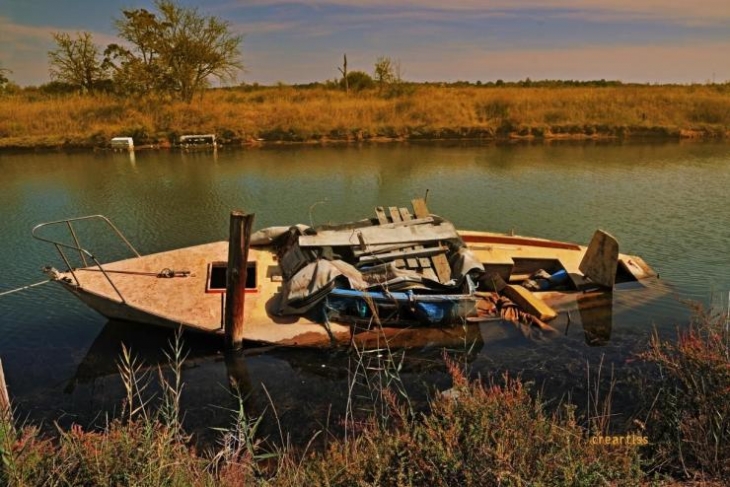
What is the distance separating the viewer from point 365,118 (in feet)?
132

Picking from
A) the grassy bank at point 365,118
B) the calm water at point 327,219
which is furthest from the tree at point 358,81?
the calm water at point 327,219

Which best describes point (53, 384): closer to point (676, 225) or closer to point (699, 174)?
point (676, 225)

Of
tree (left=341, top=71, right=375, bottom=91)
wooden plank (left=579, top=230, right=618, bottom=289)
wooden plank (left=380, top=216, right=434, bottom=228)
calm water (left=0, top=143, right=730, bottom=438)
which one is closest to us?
calm water (left=0, top=143, right=730, bottom=438)

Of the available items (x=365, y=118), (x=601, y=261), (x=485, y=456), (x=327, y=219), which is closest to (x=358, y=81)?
(x=365, y=118)

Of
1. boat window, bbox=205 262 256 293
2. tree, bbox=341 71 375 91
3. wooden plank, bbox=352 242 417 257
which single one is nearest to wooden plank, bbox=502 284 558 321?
wooden plank, bbox=352 242 417 257

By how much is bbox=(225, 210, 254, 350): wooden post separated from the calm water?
20.9 inches

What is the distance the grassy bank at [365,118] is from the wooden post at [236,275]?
29.5m

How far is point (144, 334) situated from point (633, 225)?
14.2 meters

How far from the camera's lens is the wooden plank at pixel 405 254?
10.1m

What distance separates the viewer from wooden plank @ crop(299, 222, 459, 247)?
33.7ft

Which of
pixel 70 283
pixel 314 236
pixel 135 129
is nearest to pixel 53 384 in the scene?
pixel 70 283

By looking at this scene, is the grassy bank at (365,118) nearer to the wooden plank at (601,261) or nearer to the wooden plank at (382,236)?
the wooden plank at (601,261)

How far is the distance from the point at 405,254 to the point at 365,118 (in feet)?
103

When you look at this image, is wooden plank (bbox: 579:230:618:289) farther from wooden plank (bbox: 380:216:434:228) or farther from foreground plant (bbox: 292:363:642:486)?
A: foreground plant (bbox: 292:363:642:486)
